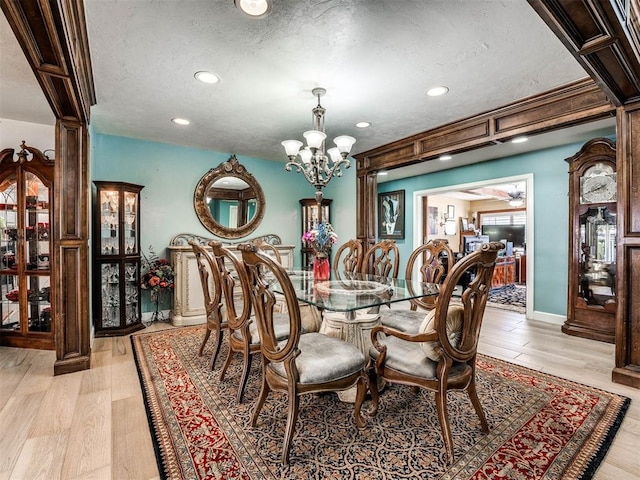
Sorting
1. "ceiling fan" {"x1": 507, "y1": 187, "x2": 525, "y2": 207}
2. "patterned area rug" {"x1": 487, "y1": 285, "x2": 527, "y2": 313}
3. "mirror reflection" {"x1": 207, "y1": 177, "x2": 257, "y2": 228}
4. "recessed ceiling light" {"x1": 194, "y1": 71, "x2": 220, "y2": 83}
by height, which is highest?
"recessed ceiling light" {"x1": 194, "y1": 71, "x2": 220, "y2": 83}

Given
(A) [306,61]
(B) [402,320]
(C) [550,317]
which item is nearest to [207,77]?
(A) [306,61]

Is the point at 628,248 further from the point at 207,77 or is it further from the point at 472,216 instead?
the point at 472,216

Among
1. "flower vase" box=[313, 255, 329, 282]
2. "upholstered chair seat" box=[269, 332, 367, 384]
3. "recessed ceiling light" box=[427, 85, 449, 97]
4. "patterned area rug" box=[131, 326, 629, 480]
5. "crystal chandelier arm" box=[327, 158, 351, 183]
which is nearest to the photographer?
"patterned area rug" box=[131, 326, 629, 480]

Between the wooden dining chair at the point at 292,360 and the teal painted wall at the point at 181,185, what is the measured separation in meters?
3.03

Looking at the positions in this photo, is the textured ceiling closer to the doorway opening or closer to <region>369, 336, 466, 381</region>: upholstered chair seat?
<region>369, 336, 466, 381</region>: upholstered chair seat

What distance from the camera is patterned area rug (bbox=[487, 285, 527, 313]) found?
515 centimetres

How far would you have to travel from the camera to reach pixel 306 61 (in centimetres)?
221

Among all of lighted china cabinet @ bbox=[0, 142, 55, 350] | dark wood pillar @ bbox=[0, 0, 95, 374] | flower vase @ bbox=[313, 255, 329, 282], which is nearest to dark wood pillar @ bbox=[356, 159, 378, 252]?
flower vase @ bbox=[313, 255, 329, 282]

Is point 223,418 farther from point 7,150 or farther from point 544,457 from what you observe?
point 7,150

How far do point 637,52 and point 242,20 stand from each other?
7.35 ft

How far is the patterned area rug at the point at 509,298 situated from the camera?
5.15m

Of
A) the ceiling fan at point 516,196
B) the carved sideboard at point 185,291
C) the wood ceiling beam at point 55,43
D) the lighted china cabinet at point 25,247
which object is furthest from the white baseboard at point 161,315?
the ceiling fan at point 516,196

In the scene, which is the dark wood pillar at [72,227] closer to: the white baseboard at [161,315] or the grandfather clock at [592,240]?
the white baseboard at [161,315]

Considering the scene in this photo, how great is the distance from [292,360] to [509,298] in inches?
227
